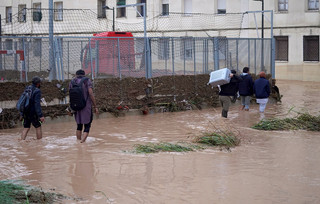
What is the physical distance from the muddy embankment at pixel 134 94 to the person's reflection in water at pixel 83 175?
169 inches

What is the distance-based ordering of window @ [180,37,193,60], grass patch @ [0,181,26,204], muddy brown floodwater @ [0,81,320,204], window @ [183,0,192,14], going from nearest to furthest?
grass patch @ [0,181,26,204]
muddy brown floodwater @ [0,81,320,204]
window @ [180,37,193,60]
window @ [183,0,192,14]

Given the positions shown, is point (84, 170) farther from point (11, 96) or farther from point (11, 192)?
point (11, 96)

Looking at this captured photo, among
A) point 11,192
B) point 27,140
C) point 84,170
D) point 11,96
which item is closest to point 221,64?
point 11,96

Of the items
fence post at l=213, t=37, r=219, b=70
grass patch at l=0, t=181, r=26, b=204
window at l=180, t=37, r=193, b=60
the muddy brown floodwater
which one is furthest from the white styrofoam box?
grass patch at l=0, t=181, r=26, b=204

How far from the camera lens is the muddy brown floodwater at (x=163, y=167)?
290 inches

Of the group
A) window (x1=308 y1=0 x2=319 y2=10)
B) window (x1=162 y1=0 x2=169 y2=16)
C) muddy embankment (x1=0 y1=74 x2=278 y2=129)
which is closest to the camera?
muddy embankment (x1=0 y1=74 x2=278 y2=129)

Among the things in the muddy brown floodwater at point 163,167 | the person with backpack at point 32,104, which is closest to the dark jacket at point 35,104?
the person with backpack at point 32,104

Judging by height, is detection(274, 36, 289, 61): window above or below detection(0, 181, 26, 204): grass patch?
above

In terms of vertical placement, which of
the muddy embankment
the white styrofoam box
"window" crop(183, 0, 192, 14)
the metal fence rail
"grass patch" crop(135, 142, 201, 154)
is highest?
"window" crop(183, 0, 192, 14)

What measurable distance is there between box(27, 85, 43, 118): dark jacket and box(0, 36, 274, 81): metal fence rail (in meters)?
3.11

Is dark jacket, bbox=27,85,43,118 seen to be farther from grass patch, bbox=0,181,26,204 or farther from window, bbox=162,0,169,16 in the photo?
window, bbox=162,0,169,16

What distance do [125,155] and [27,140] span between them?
116 inches

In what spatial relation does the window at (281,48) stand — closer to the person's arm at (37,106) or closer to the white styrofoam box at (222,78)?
the white styrofoam box at (222,78)

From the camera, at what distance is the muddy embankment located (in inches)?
558
